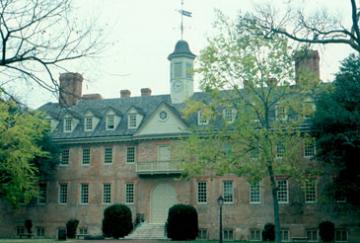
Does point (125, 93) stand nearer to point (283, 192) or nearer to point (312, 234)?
point (283, 192)

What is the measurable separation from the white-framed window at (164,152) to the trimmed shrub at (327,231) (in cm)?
1252

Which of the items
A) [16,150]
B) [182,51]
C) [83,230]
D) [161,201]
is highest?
[182,51]

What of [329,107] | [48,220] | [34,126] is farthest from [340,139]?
[48,220]

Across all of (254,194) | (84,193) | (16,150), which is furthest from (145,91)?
(16,150)

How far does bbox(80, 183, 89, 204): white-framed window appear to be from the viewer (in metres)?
46.3

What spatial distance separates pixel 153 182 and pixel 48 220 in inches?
386

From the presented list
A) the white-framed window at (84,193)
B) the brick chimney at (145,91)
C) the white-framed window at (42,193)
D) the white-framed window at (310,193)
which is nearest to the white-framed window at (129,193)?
the white-framed window at (84,193)

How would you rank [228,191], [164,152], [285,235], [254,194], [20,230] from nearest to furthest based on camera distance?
[285,235]
[254,194]
[228,191]
[164,152]
[20,230]

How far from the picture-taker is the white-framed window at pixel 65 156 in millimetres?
47719

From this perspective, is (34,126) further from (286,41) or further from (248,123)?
(286,41)

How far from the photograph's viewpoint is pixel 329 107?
116ft

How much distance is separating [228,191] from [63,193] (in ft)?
46.7

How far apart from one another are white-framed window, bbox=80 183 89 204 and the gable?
678cm

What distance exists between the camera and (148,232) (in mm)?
41719
